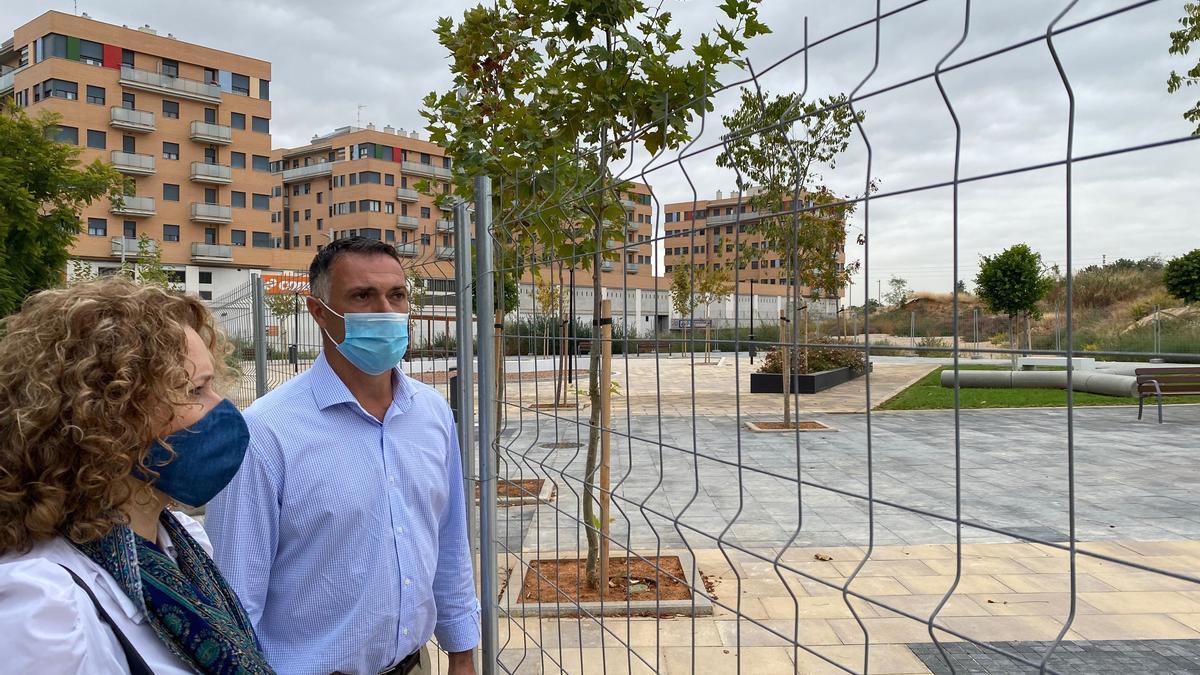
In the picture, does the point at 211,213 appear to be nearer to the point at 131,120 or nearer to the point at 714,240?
the point at 131,120

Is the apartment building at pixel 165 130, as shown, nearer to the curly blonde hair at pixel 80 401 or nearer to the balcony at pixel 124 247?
the balcony at pixel 124 247

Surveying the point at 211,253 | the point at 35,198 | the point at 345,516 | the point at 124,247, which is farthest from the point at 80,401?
the point at 211,253

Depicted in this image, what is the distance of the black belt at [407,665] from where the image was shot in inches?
85.5

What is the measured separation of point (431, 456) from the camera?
2279mm

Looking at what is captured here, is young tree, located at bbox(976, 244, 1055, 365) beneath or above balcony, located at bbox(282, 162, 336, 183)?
beneath

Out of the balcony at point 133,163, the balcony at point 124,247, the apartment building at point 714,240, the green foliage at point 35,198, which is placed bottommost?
the apartment building at point 714,240

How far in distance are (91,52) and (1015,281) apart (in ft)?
178

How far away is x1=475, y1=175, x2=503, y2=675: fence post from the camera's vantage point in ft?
9.11

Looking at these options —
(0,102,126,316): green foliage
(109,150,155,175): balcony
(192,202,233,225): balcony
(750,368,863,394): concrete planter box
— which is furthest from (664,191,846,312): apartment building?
(192,202,233,225): balcony

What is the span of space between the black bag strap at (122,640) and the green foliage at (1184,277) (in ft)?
5.02

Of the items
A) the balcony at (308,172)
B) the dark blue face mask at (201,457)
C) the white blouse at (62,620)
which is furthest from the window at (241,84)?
the white blouse at (62,620)

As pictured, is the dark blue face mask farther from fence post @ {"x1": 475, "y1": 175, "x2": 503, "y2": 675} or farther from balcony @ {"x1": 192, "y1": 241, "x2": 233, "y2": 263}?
balcony @ {"x1": 192, "y1": 241, "x2": 233, "y2": 263}

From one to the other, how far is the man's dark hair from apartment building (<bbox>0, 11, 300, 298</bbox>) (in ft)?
153

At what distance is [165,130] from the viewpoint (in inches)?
1868
